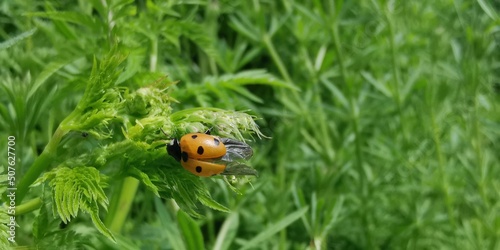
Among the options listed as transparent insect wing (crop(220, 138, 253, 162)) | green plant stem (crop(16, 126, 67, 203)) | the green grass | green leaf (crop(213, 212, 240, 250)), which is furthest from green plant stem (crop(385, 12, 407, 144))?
green plant stem (crop(16, 126, 67, 203))

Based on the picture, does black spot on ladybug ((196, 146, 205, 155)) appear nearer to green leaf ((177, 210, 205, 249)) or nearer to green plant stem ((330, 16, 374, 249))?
green leaf ((177, 210, 205, 249))

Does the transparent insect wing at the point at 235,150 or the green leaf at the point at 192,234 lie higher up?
the transparent insect wing at the point at 235,150

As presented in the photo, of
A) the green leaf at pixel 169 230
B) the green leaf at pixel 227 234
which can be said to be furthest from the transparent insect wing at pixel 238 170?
the green leaf at pixel 227 234

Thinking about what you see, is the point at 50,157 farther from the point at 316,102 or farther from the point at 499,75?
the point at 499,75

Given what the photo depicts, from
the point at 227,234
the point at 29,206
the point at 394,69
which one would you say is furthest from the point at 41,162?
the point at 394,69

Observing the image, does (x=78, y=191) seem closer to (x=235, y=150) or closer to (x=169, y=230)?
(x=235, y=150)

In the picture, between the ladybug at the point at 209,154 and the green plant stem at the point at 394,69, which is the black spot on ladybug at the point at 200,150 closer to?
the ladybug at the point at 209,154

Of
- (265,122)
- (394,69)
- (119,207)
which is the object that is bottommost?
(265,122)
